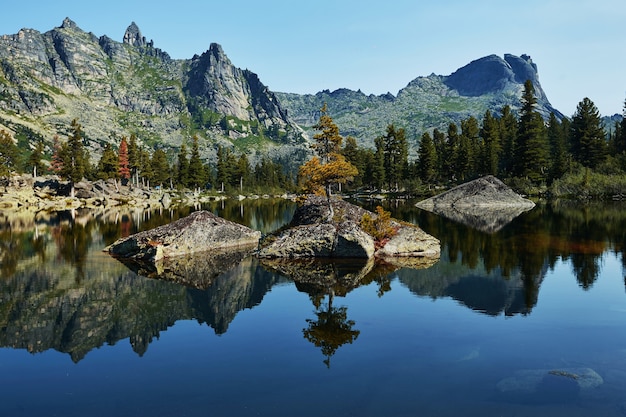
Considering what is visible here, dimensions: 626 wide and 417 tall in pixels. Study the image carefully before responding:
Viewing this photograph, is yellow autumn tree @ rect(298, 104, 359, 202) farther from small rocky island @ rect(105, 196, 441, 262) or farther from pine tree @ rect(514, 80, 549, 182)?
pine tree @ rect(514, 80, 549, 182)

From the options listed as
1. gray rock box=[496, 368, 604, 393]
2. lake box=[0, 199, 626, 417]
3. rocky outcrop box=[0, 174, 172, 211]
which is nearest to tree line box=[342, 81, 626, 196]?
rocky outcrop box=[0, 174, 172, 211]

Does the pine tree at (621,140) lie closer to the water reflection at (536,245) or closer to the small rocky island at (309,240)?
the water reflection at (536,245)

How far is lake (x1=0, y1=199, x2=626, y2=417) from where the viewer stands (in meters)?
11.1

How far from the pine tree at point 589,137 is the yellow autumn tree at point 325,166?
90298 millimetres

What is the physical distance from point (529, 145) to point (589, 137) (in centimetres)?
1677

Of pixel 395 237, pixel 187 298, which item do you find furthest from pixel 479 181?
pixel 187 298

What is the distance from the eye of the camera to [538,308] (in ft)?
62.5

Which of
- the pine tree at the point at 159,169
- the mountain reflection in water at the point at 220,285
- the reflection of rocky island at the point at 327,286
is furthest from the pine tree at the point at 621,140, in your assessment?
the pine tree at the point at 159,169

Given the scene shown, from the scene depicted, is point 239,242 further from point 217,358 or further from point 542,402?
point 542,402

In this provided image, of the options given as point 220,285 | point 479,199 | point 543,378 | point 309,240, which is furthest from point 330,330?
point 479,199

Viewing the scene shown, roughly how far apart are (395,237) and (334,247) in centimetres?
527

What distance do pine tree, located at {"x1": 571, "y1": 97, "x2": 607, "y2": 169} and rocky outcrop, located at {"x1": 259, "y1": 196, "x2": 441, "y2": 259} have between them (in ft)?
299

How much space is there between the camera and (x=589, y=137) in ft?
346

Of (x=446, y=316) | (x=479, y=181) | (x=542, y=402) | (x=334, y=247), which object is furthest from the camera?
(x=479, y=181)
